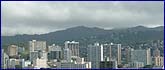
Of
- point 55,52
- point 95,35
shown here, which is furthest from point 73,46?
point 95,35

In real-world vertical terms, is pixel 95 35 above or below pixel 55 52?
above

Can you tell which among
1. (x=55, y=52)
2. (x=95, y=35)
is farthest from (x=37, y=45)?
(x=95, y=35)

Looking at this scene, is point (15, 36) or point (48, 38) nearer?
point (15, 36)

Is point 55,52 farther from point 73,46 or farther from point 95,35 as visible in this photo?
point 95,35

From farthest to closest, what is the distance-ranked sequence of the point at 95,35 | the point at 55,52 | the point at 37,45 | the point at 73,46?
the point at 95,35 < the point at 37,45 < the point at 73,46 < the point at 55,52

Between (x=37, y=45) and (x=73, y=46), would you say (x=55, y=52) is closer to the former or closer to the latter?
(x=73, y=46)

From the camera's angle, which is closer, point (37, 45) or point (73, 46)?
point (73, 46)

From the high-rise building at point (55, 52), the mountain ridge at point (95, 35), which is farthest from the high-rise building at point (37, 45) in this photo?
the high-rise building at point (55, 52)

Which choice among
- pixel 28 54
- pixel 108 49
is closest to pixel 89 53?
pixel 108 49

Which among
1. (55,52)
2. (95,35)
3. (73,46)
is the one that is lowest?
(55,52)

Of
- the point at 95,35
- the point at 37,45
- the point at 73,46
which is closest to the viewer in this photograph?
the point at 73,46

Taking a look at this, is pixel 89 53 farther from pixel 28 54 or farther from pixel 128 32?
pixel 128 32
